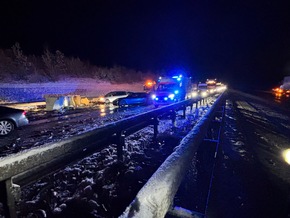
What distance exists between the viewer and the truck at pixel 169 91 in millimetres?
18719

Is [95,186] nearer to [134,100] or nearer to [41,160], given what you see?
[41,160]

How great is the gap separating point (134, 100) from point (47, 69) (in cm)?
3857

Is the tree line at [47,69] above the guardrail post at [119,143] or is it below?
above

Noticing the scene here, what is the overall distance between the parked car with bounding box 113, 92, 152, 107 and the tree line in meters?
29.6

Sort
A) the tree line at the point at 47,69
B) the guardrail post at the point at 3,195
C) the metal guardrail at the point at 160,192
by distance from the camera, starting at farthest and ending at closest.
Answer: the tree line at the point at 47,69 → the guardrail post at the point at 3,195 → the metal guardrail at the point at 160,192

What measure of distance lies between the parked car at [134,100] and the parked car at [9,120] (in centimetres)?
1254

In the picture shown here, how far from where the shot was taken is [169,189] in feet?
5.48

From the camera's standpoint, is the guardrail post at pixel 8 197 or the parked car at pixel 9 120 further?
the parked car at pixel 9 120

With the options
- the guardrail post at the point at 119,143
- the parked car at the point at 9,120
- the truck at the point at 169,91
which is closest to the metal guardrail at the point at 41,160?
the guardrail post at the point at 119,143

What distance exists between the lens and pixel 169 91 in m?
19.4

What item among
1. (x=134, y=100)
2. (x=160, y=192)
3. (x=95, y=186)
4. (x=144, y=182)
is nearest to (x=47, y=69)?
(x=134, y=100)

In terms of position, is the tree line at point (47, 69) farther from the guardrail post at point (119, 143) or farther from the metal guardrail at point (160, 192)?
the metal guardrail at point (160, 192)

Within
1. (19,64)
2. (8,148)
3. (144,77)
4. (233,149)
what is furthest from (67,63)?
(233,149)

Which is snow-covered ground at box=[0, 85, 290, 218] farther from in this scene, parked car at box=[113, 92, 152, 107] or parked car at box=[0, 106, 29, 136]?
parked car at box=[113, 92, 152, 107]
